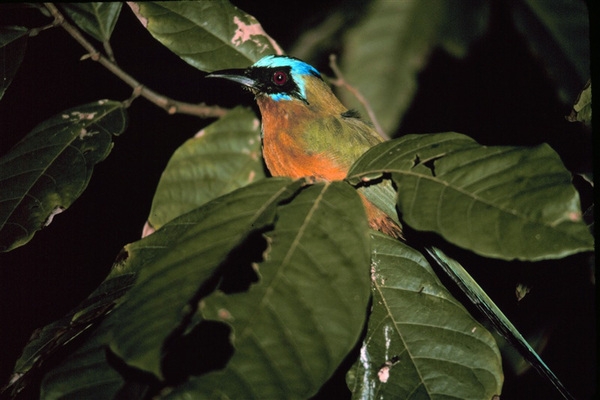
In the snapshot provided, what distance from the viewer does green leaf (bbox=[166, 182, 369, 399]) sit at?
1.25m

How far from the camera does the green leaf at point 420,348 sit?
1.93 meters

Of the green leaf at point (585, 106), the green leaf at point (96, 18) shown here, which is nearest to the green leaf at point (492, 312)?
the green leaf at point (585, 106)

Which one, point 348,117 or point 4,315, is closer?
point 348,117

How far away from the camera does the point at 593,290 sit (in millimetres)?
2723

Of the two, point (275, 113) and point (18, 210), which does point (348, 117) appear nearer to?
point (275, 113)

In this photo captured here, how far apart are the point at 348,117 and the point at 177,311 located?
2228 millimetres

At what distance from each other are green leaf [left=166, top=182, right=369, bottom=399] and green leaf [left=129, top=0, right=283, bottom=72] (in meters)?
1.57

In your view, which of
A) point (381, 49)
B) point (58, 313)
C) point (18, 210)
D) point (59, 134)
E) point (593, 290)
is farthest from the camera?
point (58, 313)

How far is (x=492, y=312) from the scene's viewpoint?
2.61 m

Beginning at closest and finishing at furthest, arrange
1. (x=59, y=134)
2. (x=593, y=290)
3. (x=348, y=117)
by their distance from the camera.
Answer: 1. (x=59, y=134)
2. (x=593, y=290)
3. (x=348, y=117)

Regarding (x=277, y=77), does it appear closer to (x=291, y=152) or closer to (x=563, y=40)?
(x=291, y=152)

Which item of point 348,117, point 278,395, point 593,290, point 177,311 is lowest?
point 593,290

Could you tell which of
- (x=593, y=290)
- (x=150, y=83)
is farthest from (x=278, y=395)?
(x=150, y=83)

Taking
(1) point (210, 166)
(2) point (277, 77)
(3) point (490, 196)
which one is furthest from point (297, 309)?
(2) point (277, 77)
